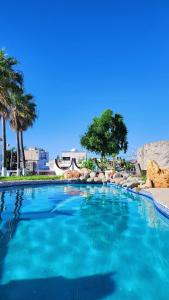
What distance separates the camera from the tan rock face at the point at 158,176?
20031 mm

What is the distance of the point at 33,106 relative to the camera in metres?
42.4

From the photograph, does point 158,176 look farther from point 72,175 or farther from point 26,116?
point 26,116

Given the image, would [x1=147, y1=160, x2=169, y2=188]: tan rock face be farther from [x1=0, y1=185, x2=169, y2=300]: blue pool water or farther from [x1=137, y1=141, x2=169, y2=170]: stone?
[x1=137, y1=141, x2=169, y2=170]: stone

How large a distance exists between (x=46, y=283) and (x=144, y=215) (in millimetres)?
7733

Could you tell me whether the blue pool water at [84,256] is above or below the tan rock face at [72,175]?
below

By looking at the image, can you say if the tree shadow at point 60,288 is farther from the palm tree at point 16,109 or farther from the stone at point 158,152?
the palm tree at point 16,109

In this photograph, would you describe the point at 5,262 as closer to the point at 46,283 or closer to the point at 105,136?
the point at 46,283

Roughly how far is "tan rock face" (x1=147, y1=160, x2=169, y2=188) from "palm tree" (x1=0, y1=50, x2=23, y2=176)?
1520 centimetres

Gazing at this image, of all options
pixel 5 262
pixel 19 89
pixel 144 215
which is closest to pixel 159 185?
pixel 144 215

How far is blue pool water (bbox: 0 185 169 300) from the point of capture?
17.4ft

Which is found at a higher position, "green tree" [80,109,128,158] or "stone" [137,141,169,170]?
"green tree" [80,109,128,158]

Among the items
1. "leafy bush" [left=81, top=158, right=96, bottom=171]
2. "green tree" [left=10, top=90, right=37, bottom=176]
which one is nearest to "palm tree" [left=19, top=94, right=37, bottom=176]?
"green tree" [left=10, top=90, right=37, bottom=176]

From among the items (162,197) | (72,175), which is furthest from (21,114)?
(162,197)

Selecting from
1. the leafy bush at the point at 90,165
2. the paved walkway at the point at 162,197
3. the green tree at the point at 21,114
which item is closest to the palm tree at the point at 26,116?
the green tree at the point at 21,114
